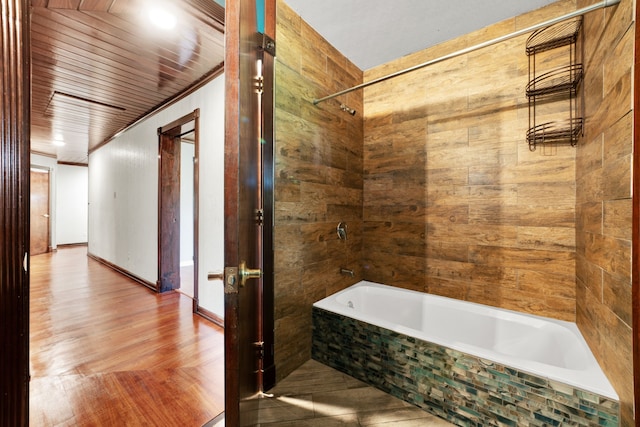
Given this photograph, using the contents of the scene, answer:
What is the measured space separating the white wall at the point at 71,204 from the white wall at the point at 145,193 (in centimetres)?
213

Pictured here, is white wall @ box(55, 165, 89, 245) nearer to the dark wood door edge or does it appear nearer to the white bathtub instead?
the white bathtub

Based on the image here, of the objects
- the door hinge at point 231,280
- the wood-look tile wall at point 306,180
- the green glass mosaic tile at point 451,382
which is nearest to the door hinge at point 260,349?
the wood-look tile wall at point 306,180

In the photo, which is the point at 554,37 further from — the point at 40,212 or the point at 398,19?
the point at 40,212

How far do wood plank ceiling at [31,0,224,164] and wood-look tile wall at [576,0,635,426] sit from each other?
2207 millimetres

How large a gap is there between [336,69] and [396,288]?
6.69 feet

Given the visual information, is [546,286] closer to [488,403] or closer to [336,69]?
[488,403]

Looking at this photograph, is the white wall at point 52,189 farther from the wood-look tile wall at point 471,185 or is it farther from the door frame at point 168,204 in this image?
the wood-look tile wall at point 471,185

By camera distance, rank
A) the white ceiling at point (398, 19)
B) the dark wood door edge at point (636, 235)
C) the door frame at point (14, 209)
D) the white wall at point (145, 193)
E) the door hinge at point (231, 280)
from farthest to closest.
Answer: the white wall at point (145, 193)
the white ceiling at point (398, 19)
the dark wood door edge at point (636, 235)
the door hinge at point (231, 280)
the door frame at point (14, 209)

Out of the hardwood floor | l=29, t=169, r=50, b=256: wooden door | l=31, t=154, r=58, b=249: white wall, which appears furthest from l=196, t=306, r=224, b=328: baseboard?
l=31, t=154, r=58, b=249: white wall

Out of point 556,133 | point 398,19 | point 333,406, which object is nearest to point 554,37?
point 556,133

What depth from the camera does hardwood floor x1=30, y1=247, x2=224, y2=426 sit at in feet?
4.94

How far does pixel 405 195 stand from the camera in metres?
2.39

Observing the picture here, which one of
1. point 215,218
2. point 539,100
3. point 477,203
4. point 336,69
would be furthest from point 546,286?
point 215,218

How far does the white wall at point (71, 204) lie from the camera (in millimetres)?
7234
